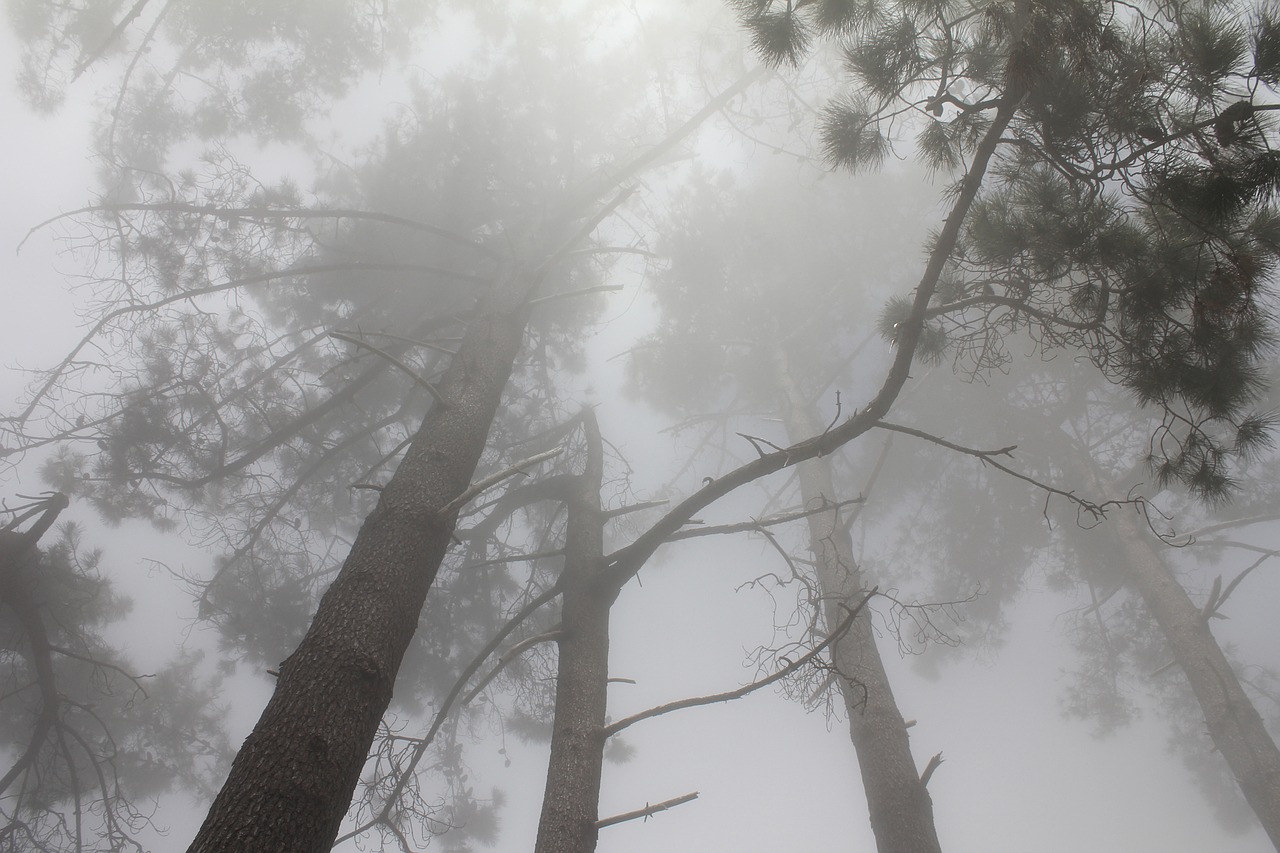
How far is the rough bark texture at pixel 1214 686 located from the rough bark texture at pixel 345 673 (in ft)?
23.9

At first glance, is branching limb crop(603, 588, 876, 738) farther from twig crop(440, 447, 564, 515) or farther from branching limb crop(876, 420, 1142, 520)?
twig crop(440, 447, 564, 515)

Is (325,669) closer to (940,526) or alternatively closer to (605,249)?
(605,249)

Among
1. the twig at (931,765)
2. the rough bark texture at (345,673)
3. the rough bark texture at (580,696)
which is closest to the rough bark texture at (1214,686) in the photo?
the twig at (931,765)

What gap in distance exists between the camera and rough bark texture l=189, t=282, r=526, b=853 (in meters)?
1.75

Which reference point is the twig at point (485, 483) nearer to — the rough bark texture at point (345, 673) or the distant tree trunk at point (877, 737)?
the rough bark texture at point (345, 673)

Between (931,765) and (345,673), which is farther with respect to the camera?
(931,765)

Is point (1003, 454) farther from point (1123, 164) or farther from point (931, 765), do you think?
point (931, 765)

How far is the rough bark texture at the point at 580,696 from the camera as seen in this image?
2625mm

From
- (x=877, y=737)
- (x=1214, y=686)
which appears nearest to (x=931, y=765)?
(x=877, y=737)

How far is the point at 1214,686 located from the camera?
20.1ft

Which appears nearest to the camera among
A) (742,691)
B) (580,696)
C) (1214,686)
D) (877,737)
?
(742,691)

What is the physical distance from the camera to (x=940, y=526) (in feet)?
34.2

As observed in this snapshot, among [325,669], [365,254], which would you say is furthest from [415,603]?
[365,254]

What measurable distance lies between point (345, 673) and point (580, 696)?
1263 millimetres
